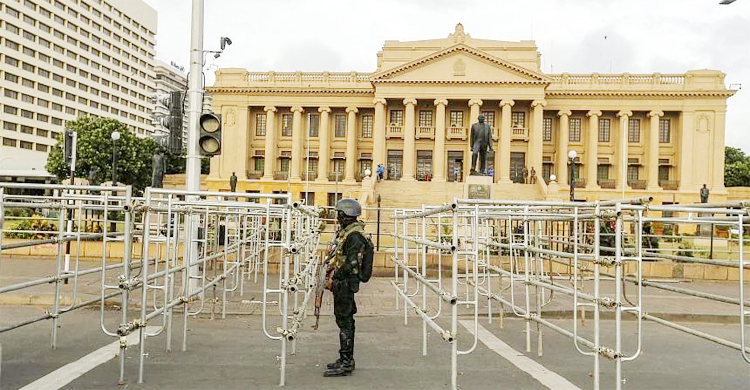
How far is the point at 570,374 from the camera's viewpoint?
23.9ft

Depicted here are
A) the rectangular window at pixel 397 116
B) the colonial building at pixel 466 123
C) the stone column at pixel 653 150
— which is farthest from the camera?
the rectangular window at pixel 397 116

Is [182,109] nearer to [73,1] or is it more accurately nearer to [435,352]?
[435,352]

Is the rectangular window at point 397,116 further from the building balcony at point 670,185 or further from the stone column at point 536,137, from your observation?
the building balcony at point 670,185

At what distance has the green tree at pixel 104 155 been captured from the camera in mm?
60062

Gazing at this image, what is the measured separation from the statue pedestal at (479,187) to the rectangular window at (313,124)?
1780 inches

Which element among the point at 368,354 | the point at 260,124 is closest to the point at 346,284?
the point at 368,354

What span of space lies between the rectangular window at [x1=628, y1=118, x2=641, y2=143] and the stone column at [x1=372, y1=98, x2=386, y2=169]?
25242mm

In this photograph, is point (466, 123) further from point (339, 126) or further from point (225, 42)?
point (225, 42)

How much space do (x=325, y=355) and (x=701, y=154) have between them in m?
64.0

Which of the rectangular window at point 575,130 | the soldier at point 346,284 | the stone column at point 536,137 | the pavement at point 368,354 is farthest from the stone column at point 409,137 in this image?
the soldier at point 346,284

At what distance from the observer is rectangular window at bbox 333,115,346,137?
226 ft

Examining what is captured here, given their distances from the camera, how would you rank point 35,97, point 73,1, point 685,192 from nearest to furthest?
point 685,192 → point 35,97 → point 73,1

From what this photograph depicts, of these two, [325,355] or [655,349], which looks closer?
[325,355]

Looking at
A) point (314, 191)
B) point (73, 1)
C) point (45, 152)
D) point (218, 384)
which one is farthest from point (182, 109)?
point (73, 1)
